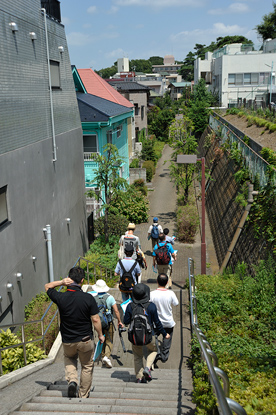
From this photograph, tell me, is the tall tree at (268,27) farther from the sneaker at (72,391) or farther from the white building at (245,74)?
the sneaker at (72,391)

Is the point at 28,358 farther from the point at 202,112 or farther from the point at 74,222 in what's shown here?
the point at 202,112

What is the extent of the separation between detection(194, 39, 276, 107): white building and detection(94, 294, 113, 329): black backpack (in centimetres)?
4059

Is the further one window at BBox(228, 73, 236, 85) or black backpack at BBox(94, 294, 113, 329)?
window at BBox(228, 73, 236, 85)

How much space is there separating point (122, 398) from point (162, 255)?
529 centimetres

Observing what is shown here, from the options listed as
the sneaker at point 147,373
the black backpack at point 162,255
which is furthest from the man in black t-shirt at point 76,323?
the black backpack at point 162,255

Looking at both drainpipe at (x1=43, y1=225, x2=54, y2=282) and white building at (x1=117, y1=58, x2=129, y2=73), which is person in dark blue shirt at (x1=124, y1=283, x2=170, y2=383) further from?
white building at (x1=117, y1=58, x2=129, y2=73)

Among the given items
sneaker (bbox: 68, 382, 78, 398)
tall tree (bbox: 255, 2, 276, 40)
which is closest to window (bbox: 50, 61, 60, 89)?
sneaker (bbox: 68, 382, 78, 398)

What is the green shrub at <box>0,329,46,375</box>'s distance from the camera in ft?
22.7

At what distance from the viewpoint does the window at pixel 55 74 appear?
13.3m

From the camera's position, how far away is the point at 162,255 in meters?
10.6

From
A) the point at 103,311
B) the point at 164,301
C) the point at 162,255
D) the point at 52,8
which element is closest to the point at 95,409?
the point at 103,311

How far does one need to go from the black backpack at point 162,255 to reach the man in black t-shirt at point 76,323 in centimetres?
514

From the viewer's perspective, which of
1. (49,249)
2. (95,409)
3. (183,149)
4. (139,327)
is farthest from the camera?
(183,149)

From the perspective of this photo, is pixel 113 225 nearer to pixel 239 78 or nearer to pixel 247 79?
pixel 247 79
